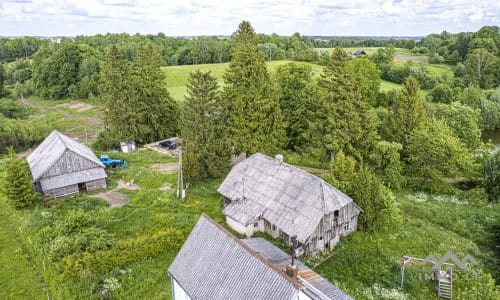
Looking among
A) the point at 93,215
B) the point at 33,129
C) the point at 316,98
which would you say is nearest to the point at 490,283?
the point at 93,215

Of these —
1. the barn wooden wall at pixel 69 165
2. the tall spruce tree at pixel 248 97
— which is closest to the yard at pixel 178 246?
the barn wooden wall at pixel 69 165

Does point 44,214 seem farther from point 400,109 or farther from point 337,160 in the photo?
point 400,109

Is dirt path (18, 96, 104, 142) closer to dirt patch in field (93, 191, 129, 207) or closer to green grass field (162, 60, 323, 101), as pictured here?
green grass field (162, 60, 323, 101)

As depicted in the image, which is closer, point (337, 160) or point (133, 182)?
point (337, 160)

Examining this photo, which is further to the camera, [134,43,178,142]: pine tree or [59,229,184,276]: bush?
[134,43,178,142]: pine tree

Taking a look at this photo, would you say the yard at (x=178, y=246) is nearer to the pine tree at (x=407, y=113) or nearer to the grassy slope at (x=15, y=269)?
the grassy slope at (x=15, y=269)

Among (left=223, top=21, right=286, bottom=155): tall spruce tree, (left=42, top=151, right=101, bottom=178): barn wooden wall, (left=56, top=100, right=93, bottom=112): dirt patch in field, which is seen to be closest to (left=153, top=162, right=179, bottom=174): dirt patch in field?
(left=42, top=151, right=101, bottom=178): barn wooden wall

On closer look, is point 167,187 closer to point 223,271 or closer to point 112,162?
point 112,162
